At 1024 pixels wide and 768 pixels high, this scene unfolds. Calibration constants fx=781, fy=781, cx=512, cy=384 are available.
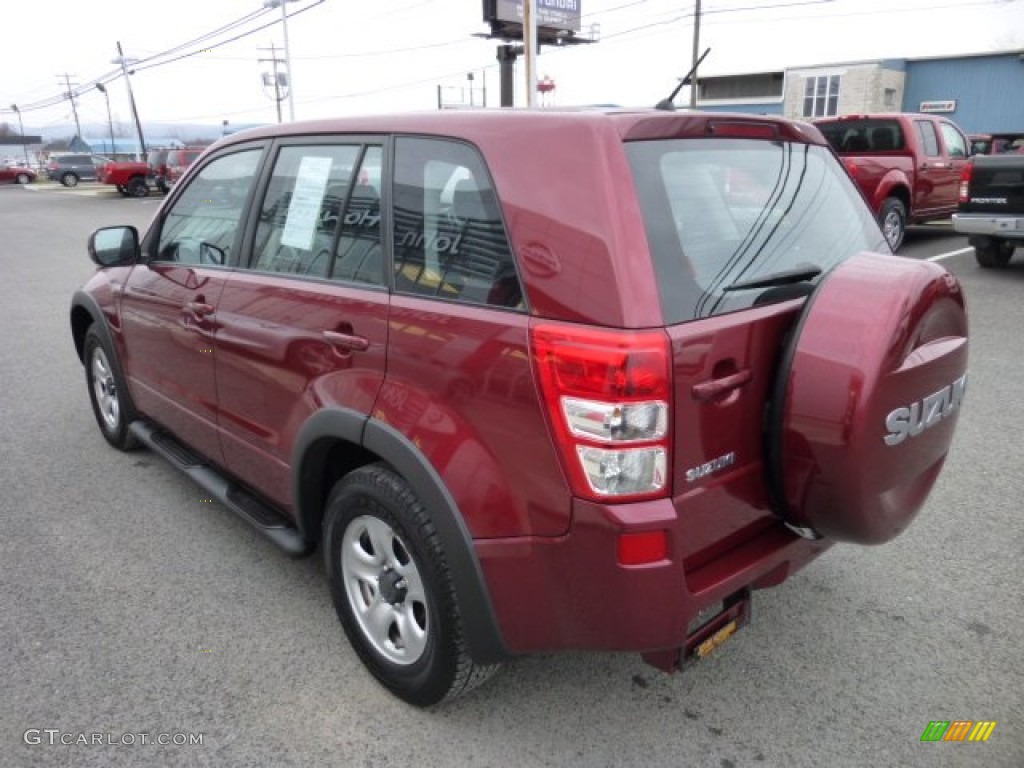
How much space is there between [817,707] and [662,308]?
4.79 ft

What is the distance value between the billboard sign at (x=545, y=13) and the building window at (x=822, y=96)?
15.2 m

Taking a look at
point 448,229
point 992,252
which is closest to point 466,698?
point 448,229

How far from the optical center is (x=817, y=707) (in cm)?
245

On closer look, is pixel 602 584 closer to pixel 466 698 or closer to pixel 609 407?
pixel 609 407

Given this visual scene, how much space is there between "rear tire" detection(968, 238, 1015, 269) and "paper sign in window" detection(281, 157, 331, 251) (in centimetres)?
955

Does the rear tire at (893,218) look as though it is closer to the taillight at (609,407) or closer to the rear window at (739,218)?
the rear window at (739,218)

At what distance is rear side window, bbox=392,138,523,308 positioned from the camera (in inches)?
80.7

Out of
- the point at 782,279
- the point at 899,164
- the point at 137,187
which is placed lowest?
the point at 137,187

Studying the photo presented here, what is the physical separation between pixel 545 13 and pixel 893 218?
40.8 m

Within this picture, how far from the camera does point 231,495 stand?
3.25 m

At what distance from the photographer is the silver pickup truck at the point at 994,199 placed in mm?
8938

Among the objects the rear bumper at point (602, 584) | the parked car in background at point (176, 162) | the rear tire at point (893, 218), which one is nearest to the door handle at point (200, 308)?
the rear bumper at point (602, 584)

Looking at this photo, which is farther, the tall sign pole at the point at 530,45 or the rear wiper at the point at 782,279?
the tall sign pole at the point at 530,45

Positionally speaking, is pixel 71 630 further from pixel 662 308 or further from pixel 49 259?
pixel 49 259
